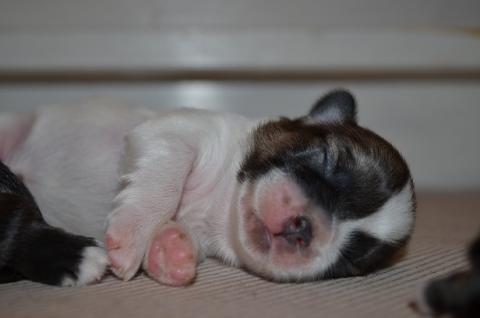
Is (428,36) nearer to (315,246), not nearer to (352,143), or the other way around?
(352,143)

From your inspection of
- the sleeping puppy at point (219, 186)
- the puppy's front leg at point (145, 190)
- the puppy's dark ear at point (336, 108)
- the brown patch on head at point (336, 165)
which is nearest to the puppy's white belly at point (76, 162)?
the sleeping puppy at point (219, 186)

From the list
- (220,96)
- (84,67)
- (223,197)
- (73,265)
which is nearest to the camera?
(73,265)

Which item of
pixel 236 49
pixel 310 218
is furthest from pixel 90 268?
pixel 236 49

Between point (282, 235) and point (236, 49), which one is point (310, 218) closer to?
point (282, 235)

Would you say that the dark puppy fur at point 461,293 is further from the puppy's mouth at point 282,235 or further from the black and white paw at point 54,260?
the black and white paw at point 54,260

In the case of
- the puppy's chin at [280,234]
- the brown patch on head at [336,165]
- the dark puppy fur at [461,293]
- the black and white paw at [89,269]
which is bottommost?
the black and white paw at [89,269]

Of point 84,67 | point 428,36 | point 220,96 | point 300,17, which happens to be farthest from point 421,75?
point 84,67
